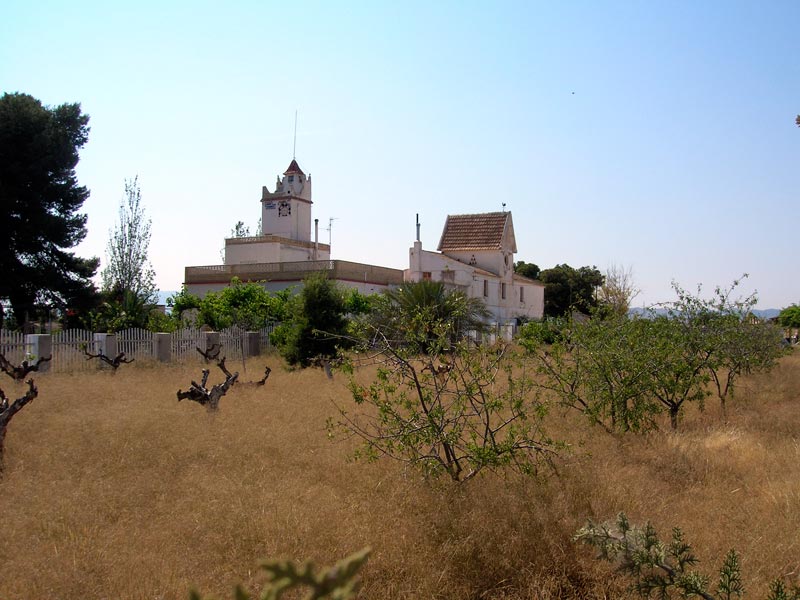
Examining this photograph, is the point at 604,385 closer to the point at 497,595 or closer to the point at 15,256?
the point at 497,595

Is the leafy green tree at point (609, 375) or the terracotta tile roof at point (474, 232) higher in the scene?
the terracotta tile roof at point (474, 232)

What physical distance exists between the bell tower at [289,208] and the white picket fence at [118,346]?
2288 cm

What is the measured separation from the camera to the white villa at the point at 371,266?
40219 millimetres

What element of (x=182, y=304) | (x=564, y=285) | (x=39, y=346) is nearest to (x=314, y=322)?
(x=39, y=346)

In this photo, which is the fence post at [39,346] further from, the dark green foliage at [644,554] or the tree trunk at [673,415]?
the dark green foliage at [644,554]

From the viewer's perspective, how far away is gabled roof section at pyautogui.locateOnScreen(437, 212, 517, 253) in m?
46.8

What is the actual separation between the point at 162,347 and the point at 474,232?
97.3ft

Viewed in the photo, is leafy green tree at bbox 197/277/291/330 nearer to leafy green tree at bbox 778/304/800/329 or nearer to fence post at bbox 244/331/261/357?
fence post at bbox 244/331/261/357

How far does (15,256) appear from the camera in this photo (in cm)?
2931

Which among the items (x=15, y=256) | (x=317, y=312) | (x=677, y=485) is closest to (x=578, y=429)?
(x=677, y=485)

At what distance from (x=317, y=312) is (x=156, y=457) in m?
15.1

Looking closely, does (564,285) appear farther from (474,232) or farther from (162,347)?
(162,347)

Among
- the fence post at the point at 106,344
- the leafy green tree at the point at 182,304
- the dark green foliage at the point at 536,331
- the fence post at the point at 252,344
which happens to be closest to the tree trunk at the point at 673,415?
the dark green foliage at the point at 536,331

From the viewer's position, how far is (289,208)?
47.7 metres
